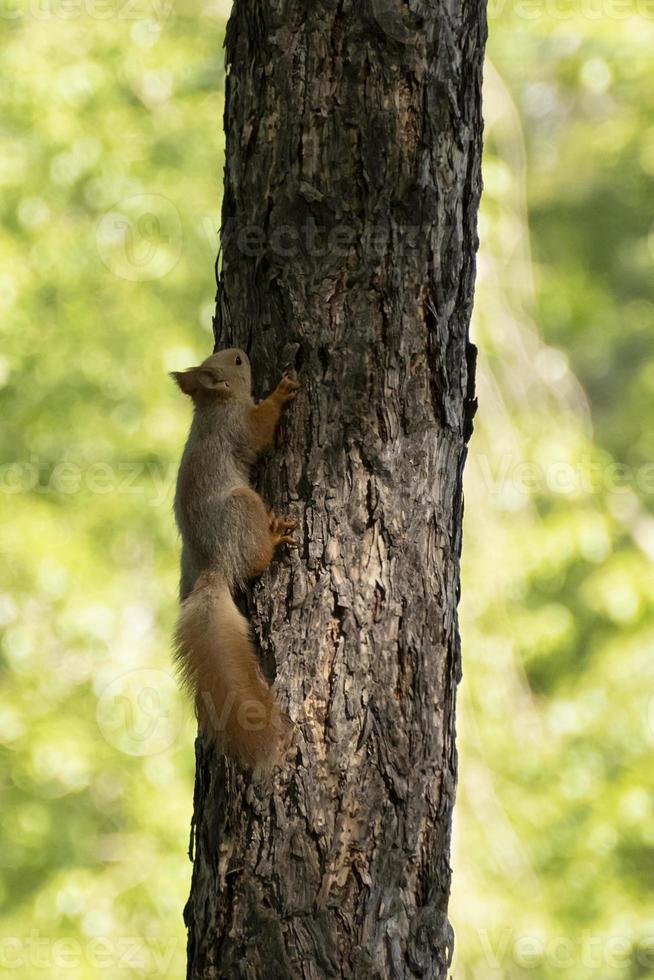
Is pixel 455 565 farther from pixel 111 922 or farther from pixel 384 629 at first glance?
pixel 111 922

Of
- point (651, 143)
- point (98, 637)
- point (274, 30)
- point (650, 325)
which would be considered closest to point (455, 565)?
point (274, 30)

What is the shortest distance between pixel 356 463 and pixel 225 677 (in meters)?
0.49

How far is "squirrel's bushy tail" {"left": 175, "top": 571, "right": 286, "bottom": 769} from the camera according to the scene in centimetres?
213

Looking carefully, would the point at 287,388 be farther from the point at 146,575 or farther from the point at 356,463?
the point at 146,575

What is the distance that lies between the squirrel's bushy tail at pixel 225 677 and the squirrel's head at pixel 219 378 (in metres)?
0.43

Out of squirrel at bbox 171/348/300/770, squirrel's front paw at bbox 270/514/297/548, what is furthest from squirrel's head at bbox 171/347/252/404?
squirrel's front paw at bbox 270/514/297/548

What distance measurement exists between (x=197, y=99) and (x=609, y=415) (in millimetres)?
6162

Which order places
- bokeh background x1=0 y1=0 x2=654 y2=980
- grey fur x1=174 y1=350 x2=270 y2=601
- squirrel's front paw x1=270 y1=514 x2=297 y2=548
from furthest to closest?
bokeh background x1=0 y1=0 x2=654 y2=980
grey fur x1=174 y1=350 x2=270 y2=601
squirrel's front paw x1=270 y1=514 x2=297 y2=548

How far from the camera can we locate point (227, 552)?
2.40 metres

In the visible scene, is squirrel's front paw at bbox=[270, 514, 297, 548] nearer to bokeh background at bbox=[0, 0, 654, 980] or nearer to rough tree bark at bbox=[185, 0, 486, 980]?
rough tree bark at bbox=[185, 0, 486, 980]

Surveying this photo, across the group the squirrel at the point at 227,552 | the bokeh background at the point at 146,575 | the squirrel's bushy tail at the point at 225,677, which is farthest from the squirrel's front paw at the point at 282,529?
the bokeh background at the point at 146,575

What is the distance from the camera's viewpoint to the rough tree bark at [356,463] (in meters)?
2.09

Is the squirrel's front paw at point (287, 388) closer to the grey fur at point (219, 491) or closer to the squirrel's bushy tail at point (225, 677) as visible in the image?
the grey fur at point (219, 491)

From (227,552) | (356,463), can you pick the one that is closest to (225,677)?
(227,552)
